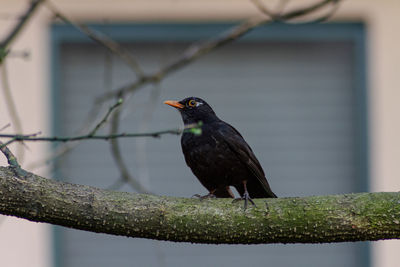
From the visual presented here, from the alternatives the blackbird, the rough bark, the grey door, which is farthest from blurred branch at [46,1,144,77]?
the grey door

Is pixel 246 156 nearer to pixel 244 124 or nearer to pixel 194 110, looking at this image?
pixel 194 110

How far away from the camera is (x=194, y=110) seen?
4.17 metres

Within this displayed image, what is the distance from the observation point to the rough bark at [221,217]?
2.57 metres

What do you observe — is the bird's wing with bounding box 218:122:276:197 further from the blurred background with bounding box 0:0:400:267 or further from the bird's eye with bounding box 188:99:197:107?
the blurred background with bounding box 0:0:400:267

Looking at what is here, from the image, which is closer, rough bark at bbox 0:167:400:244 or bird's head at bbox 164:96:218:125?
rough bark at bbox 0:167:400:244

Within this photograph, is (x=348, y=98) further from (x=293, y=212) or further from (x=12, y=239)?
(x=293, y=212)

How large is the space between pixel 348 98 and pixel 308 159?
0.81 meters

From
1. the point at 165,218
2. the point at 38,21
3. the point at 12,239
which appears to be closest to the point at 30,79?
the point at 38,21

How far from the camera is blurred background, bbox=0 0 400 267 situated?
7.00 m

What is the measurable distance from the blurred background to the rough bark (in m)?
4.15

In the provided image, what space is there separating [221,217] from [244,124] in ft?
15.3

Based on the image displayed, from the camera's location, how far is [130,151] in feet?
23.4

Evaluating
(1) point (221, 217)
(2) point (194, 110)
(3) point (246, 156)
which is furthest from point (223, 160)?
(1) point (221, 217)

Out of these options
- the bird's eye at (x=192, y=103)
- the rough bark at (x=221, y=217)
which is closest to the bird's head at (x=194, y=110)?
the bird's eye at (x=192, y=103)
